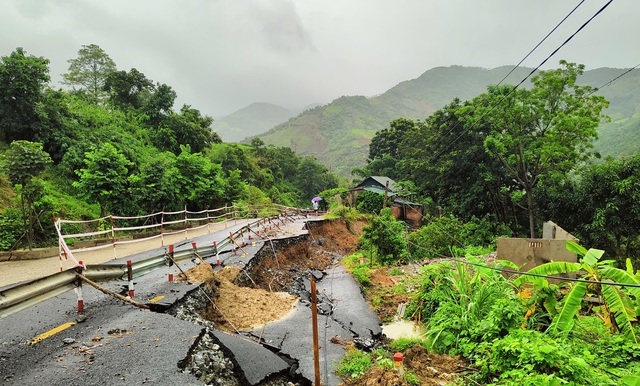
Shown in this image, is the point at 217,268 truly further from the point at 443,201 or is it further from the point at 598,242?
the point at 443,201

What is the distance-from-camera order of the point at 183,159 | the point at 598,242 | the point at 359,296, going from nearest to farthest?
1. the point at 359,296
2. the point at 598,242
3. the point at 183,159

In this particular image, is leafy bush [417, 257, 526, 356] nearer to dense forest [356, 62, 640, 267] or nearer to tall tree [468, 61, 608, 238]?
dense forest [356, 62, 640, 267]

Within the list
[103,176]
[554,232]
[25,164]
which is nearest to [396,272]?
[554,232]

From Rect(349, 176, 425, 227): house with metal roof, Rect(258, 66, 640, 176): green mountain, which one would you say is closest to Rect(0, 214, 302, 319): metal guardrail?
Rect(349, 176, 425, 227): house with metal roof

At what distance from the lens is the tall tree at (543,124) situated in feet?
63.7

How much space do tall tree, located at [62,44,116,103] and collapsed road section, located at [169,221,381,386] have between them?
39455 millimetres

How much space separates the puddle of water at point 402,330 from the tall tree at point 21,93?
76.4 feet

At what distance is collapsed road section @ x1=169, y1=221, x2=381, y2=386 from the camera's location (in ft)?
15.0

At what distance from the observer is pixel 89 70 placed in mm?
39500

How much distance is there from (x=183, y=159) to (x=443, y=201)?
875 inches

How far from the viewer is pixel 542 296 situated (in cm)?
636

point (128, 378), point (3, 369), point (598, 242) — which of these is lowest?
point (598, 242)

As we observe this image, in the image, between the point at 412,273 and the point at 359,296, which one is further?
the point at 412,273

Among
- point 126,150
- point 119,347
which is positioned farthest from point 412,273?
point 126,150
